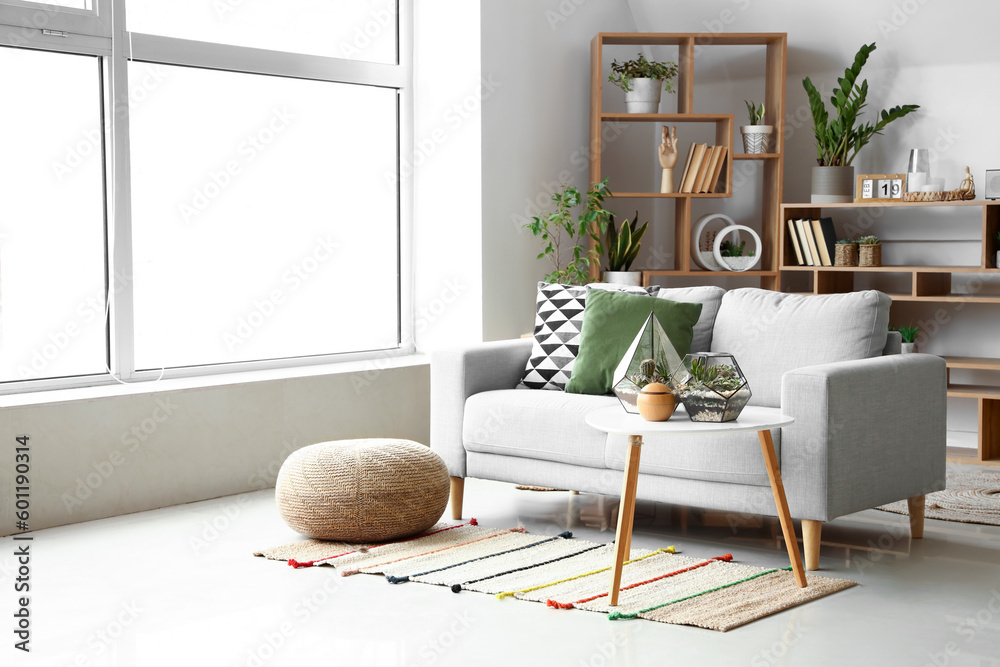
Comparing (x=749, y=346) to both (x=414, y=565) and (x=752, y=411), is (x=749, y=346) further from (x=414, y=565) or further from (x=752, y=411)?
(x=414, y=565)

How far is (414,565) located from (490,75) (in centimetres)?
271

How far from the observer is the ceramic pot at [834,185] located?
17.6 ft

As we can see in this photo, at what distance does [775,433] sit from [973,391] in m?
2.34

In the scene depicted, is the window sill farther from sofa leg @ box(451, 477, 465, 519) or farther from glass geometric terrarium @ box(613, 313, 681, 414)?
glass geometric terrarium @ box(613, 313, 681, 414)

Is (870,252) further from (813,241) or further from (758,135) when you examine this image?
(758,135)

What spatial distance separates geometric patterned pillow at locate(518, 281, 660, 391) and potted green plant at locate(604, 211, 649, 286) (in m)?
1.29

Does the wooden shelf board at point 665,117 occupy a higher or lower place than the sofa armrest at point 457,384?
higher

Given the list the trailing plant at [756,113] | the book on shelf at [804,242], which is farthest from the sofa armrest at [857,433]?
the trailing plant at [756,113]

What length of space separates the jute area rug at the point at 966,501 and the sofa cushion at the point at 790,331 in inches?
26.4

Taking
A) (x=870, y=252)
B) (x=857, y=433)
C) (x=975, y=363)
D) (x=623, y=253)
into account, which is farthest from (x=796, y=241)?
(x=857, y=433)

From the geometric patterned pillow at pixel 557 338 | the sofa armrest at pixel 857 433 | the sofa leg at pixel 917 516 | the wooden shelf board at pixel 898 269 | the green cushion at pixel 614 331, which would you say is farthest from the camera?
the wooden shelf board at pixel 898 269

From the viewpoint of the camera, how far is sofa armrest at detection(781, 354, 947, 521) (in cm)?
308

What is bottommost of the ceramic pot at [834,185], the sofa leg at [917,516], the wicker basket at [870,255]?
the sofa leg at [917,516]

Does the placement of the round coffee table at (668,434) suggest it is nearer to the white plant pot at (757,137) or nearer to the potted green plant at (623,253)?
the potted green plant at (623,253)
